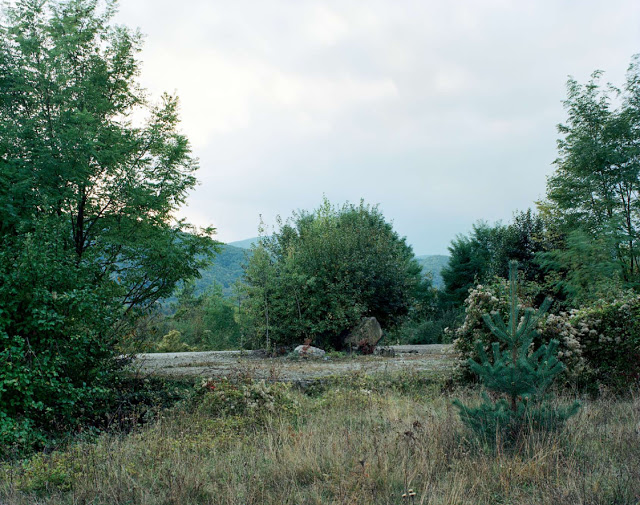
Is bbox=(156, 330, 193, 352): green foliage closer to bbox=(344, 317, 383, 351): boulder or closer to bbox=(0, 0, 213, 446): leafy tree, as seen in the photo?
bbox=(344, 317, 383, 351): boulder

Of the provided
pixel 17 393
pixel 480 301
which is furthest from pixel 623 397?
pixel 17 393

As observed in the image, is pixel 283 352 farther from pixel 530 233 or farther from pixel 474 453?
pixel 530 233

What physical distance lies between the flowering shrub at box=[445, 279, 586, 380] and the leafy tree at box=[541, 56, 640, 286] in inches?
396

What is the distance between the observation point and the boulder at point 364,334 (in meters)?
12.7

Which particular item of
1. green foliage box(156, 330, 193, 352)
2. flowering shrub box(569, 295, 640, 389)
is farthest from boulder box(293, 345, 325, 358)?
green foliage box(156, 330, 193, 352)

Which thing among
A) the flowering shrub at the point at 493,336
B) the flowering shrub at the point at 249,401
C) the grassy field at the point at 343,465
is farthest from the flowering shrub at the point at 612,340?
the flowering shrub at the point at 249,401

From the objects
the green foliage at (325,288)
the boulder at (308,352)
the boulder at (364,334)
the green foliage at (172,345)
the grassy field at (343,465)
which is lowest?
the green foliage at (172,345)

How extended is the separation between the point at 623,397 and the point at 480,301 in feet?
6.75

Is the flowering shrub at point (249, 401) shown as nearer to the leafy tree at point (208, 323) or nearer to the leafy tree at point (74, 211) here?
the leafy tree at point (74, 211)

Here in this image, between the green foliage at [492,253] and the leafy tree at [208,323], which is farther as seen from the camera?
the leafy tree at [208,323]

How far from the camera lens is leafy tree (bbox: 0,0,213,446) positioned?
5301 millimetres

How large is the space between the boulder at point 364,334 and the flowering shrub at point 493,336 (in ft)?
18.7

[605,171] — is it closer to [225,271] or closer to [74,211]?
[74,211]

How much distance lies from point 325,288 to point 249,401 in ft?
24.3
